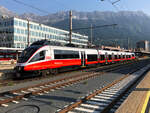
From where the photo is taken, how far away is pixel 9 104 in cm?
664

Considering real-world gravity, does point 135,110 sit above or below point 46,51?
below

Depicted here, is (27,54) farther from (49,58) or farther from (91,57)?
(91,57)

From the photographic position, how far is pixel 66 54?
16.9 m

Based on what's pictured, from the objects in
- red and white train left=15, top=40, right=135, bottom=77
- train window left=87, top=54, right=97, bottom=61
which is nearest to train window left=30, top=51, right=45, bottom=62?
red and white train left=15, top=40, right=135, bottom=77

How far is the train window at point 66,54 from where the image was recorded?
15.5 m

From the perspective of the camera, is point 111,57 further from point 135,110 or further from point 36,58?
point 135,110

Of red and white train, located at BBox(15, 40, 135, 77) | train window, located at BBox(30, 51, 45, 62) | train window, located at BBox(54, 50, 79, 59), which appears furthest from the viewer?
train window, located at BBox(54, 50, 79, 59)

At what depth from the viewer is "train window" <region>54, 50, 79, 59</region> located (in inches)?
609

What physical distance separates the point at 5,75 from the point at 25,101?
893 centimetres

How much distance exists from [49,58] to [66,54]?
2.99m

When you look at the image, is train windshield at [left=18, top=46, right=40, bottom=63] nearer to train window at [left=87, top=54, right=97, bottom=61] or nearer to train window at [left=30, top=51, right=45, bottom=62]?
train window at [left=30, top=51, right=45, bottom=62]

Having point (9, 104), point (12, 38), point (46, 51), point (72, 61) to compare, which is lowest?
point (9, 104)

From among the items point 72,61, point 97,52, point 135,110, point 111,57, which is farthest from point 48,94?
point 111,57

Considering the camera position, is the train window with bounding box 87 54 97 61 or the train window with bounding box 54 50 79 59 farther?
the train window with bounding box 87 54 97 61
